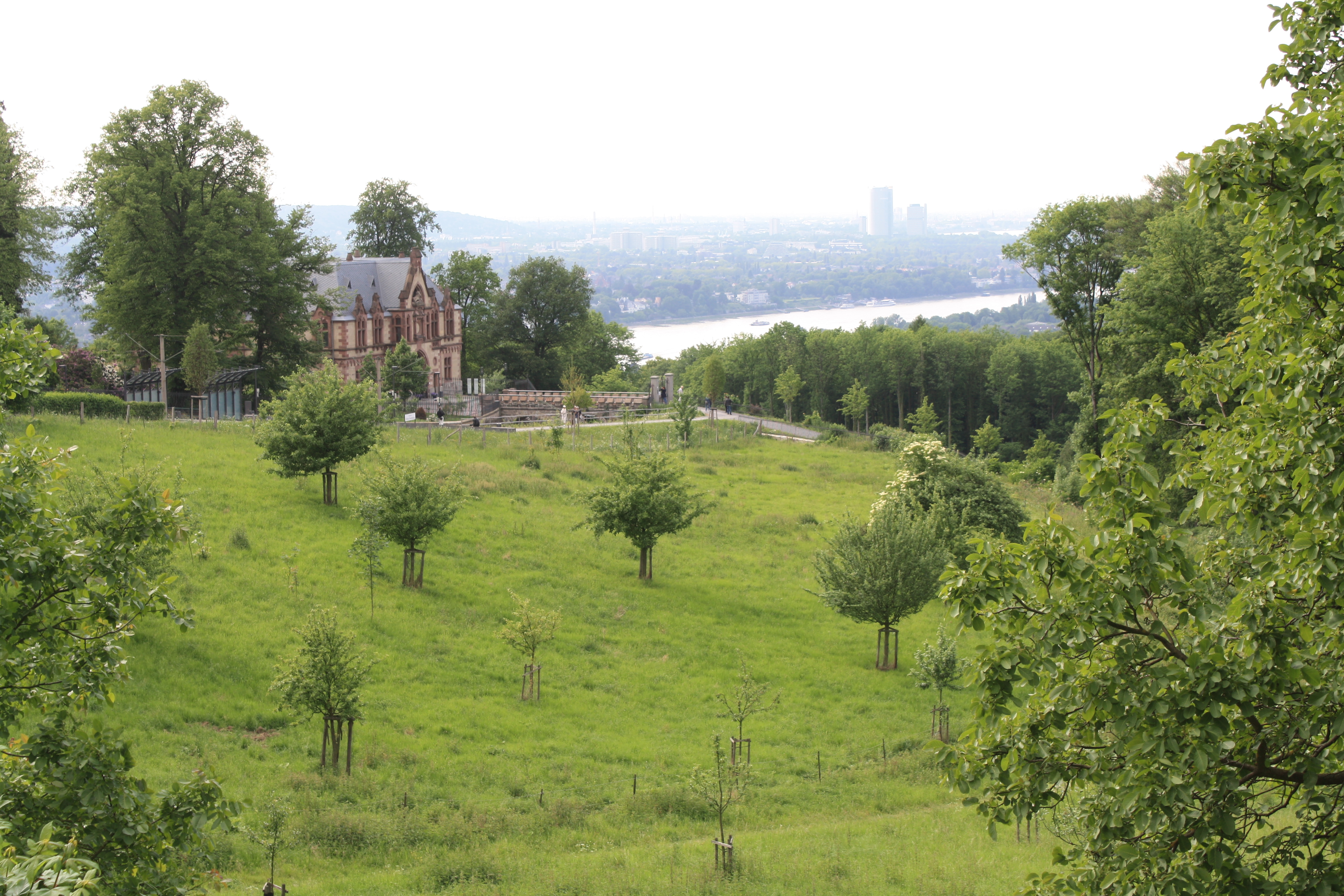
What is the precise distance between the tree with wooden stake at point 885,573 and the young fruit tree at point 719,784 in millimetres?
9763

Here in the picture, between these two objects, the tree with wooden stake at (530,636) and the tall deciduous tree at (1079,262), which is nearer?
the tree with wooden stake at (530,636)

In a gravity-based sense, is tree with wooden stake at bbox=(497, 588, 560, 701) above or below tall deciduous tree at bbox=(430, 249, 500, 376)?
below

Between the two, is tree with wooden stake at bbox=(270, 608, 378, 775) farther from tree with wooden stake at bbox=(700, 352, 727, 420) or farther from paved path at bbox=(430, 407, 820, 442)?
tree with wooden stake at bbox=(700, 352, 727, 420)

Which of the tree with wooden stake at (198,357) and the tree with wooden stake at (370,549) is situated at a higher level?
the tree with wooden stake at (198,357)

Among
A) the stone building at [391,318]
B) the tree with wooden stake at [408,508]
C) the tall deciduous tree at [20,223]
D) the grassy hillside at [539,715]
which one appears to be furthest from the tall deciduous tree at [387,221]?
the tree with wooden stake at [408,508]

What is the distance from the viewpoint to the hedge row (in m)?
39.8

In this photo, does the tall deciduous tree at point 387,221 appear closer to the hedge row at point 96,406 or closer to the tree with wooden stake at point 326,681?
the hedge row at point 96,406

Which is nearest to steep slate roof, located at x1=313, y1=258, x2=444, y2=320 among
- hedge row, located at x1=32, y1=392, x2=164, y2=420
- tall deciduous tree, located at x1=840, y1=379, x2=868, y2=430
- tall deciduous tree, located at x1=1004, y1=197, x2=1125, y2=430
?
hedge row, located at x1=32, y1=392, x2=164, y2=420

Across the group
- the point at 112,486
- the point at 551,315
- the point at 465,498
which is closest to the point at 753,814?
the point at 112,486

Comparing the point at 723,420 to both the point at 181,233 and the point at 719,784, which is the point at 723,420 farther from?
the point at 719,784

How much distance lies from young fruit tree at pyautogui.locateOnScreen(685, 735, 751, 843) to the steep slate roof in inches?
2529

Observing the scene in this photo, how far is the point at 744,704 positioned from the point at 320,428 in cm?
1817

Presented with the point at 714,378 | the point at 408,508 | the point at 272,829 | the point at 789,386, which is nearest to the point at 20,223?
the point at 408,508

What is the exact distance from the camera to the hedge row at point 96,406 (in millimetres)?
39750
